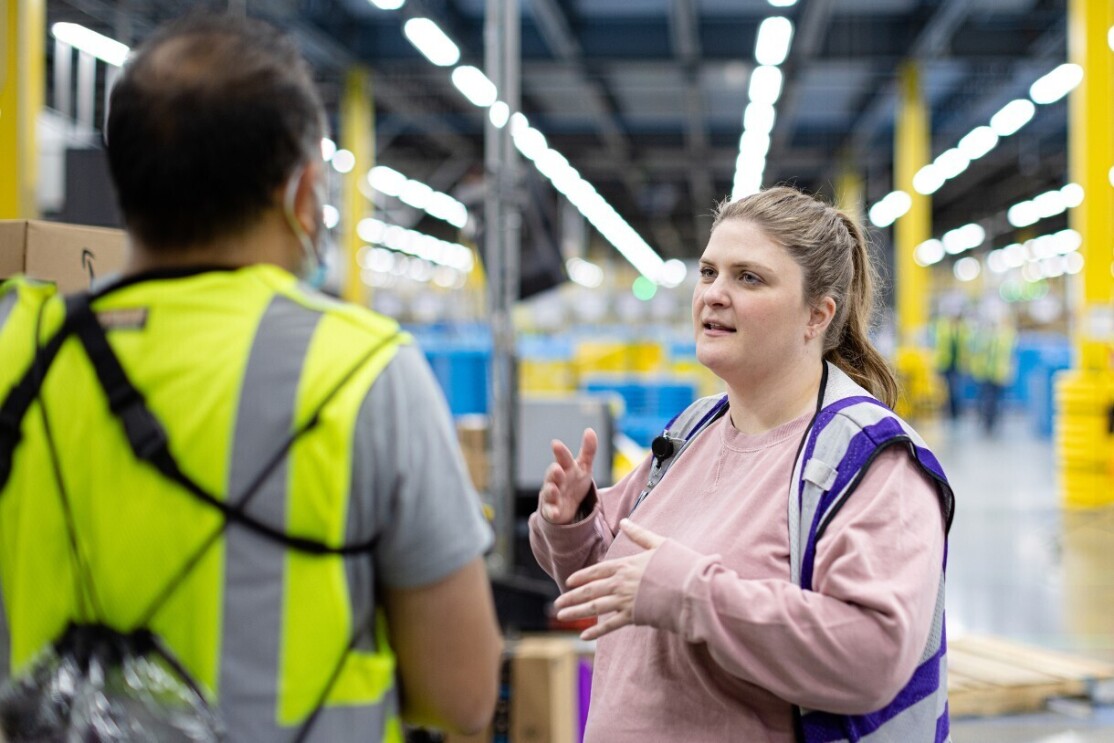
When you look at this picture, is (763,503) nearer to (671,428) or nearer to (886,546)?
(886,546)

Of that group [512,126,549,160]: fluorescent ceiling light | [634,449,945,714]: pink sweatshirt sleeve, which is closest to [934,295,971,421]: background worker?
[512,126,549,160]: fluorescent ceiling light

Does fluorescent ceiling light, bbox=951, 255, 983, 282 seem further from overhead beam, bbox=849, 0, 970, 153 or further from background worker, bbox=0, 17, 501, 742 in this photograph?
background worker, bbox=0, 17, 501, 742

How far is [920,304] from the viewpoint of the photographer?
20.3 m

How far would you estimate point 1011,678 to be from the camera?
3961 mm

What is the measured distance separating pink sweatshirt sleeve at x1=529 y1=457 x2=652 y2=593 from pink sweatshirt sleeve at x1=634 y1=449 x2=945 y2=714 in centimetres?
43

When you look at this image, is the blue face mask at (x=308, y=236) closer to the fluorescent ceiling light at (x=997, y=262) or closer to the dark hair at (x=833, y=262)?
the dark hair at (x=833, y=262)

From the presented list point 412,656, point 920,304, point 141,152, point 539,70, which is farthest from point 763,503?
point 920,304

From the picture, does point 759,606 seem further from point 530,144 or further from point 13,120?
point 530,144

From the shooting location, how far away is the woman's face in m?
1.84

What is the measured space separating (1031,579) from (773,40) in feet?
32.1

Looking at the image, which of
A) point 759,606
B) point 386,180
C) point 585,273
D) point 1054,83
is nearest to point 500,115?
point 759,606

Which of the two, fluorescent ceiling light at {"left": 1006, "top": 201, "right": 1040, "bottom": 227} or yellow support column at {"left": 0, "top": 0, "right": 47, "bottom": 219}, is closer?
yellow support column at {"left": 0, "top": 0, "right": 47, "bottom": 219}

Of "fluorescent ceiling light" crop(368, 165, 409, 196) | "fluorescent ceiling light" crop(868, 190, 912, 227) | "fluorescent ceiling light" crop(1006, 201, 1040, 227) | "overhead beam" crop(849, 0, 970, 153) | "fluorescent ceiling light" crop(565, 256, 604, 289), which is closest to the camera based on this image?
"overhead beam" crop(849, 0, 970, 153)

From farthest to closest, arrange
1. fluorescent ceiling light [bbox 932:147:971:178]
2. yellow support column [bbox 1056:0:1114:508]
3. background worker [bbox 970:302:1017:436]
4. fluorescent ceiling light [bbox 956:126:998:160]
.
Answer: fluorescent ceiling light [bbox 932:147:971:178], fluorescent ceiling light [bbox 956:126:998:160], background worker [bbox 970:302:1017:436], yellow support column [bbox 1056:0:1114:508]
